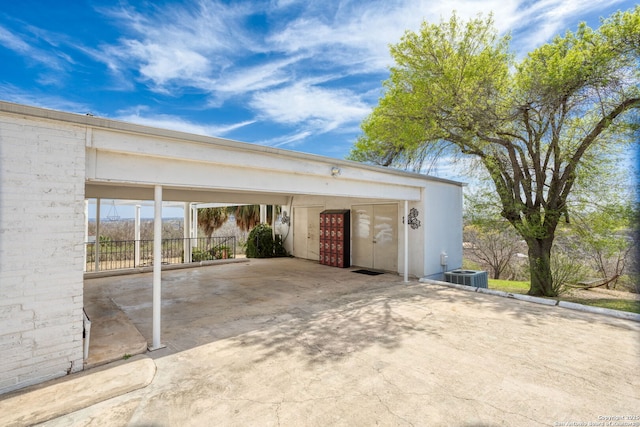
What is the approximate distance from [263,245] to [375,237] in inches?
223

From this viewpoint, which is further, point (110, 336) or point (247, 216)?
point (247, 216)

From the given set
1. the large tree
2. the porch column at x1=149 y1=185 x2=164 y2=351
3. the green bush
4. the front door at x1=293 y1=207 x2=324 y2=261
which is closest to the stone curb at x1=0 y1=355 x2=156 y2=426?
the porch column at x1=149 y1=185 x2=164 y2=351

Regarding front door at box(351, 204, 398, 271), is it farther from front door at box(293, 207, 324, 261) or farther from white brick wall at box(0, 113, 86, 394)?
white brick wall at box(0, 113, 86, 394)

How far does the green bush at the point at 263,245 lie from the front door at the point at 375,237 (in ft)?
14.1

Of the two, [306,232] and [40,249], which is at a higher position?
[40,249]

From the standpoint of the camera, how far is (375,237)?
404 inches

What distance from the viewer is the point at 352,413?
2639 mm

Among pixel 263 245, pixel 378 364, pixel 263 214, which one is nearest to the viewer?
pixel 378 364

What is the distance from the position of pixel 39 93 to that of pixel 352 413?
11.0 metres

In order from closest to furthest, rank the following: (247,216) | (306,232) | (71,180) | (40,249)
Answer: (40,249), (71,180), (306,232), (247,216)

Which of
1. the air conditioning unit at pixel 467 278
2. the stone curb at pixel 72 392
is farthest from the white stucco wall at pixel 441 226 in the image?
the stone curb at pixel 72 392

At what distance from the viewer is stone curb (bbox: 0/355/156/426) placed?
258 centimetres

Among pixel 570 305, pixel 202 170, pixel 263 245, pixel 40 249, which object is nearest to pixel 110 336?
pixel 40 249

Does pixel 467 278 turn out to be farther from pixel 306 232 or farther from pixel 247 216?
pixel 247 216
